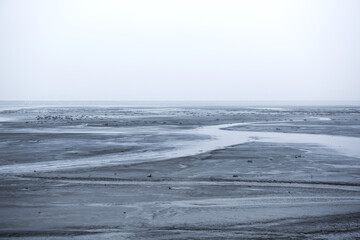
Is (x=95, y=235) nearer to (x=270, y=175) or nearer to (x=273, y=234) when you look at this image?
(x=273, y=234)

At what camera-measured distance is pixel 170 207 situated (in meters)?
10.8

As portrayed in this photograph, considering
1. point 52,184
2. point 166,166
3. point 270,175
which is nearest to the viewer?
point 52,184

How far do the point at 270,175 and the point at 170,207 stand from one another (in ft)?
21.6

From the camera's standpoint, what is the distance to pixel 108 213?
10164mm

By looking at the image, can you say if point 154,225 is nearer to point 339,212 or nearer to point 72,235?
point 72,235

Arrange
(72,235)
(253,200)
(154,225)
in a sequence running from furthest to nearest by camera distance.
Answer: (253,200), (154,225), (72,235)

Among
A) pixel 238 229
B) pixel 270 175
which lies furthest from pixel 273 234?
pixel 270 175

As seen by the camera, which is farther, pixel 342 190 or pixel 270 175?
pixel 270 175

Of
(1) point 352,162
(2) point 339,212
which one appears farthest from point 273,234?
(1) point 352,162

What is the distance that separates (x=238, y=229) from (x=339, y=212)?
10.4 feet

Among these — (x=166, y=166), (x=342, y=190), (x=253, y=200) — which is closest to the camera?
(x=253, y=200)

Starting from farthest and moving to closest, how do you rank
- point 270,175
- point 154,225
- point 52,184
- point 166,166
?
1. point 166,166
2. point 270,175
3. point 52,184
4. point 154,225

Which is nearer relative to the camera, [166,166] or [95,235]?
[95,235]

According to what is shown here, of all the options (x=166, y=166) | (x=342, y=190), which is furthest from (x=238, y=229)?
(x=166, y=166)
